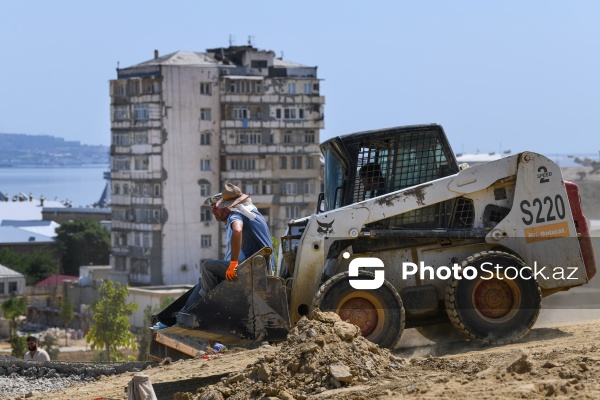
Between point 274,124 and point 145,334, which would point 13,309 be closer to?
point 145,334

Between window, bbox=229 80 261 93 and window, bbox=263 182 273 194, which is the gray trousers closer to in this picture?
window, bbox=229 80 261 93

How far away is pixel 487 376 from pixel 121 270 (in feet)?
298

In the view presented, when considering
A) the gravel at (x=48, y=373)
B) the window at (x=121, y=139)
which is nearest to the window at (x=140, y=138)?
the window at (x=121, y=139)

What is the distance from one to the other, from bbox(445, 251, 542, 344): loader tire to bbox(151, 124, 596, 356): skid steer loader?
11mm

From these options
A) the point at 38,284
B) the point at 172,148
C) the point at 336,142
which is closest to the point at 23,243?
the point at 38,284

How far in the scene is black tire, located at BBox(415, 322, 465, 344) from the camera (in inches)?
634

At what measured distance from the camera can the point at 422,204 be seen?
15.6m

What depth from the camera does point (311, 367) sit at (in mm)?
12305

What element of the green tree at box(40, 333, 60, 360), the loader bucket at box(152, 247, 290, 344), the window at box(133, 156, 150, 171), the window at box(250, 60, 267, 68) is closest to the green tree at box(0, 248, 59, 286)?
the window at box(133, 156, 150, 171)

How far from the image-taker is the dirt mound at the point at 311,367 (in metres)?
12.1

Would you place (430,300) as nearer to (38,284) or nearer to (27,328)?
(27,328)

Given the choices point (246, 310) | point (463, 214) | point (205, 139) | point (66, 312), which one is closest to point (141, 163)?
point (205, 139)

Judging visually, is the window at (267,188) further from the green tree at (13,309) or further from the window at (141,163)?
the green tree at (13,309)

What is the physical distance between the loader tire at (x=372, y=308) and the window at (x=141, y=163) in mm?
84405
